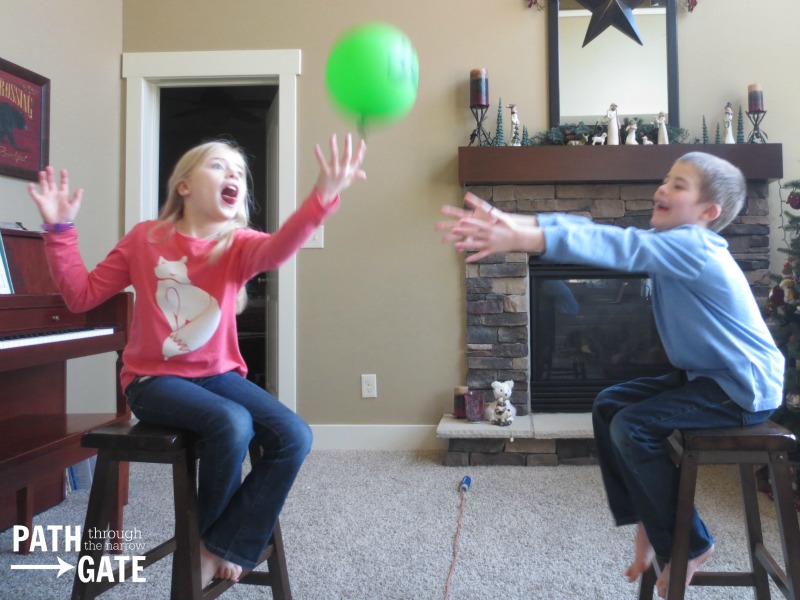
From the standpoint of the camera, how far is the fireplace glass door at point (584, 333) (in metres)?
3.44

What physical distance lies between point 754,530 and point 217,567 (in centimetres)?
131

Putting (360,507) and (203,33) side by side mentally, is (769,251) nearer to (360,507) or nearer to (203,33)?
(360,507)

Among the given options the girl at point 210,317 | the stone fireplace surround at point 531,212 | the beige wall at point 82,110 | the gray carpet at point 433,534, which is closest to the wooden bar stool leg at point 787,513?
the gray carpet at point 433,534

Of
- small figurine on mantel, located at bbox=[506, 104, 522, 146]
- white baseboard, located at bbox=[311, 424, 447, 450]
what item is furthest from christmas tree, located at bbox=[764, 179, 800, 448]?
white baseboard, located at bbox=[311, 424, 447, 450]

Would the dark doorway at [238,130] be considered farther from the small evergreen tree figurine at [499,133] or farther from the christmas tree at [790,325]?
the christmas tree at [790,325]

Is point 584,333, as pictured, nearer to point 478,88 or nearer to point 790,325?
point 790,325

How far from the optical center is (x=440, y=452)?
3.40m

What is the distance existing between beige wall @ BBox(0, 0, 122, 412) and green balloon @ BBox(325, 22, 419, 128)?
1.73 m

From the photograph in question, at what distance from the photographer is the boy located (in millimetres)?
1356

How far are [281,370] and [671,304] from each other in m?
2.34

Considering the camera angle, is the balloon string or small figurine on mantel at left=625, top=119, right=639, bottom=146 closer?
the balloon string

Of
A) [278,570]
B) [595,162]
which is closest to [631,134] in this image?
[595,162]

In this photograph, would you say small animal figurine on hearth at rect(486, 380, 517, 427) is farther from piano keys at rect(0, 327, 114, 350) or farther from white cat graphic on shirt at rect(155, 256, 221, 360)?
white cat graphic on shirt at rect(155, 256, 221, 360)

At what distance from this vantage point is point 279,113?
3.51m
